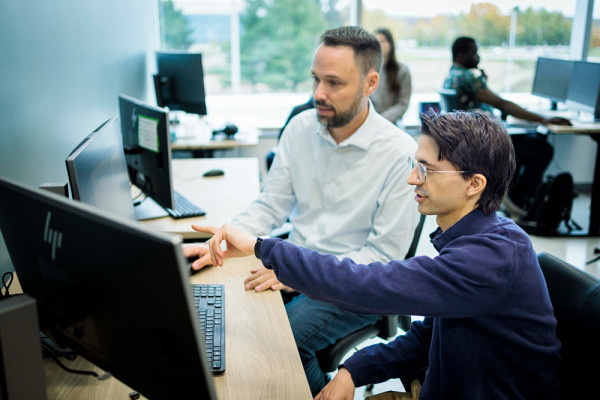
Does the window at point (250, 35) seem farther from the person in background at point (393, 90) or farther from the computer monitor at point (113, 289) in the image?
the computer monitor at point (113, 289)

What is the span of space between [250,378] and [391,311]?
0.32 meters

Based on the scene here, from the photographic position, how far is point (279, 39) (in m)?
5.34

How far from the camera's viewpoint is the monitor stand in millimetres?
2133

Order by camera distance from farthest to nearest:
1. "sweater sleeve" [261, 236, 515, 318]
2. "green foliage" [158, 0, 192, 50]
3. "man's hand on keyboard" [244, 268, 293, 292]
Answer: "green foliage" [158, 0, 192, 50], "man's hand on keyboard" [244, 268, 293, 292], "sweater sleeve" [261, 236, 515, 318]

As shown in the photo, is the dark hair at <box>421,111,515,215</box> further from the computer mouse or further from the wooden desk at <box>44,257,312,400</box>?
the computer mouse

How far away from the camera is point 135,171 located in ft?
7.53

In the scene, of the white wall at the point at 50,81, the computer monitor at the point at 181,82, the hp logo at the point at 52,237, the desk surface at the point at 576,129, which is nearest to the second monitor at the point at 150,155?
the white wall at the point at 50,81

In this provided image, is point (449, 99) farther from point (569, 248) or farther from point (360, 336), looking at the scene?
point (360, 336)

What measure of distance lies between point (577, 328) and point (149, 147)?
1534 millimetres

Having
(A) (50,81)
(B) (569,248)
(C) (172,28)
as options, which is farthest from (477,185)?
(C) (172,28)

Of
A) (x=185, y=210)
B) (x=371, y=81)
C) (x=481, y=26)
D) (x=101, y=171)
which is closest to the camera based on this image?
(x=101, y=171)

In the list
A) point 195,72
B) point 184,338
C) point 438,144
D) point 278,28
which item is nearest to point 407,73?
point 278,28

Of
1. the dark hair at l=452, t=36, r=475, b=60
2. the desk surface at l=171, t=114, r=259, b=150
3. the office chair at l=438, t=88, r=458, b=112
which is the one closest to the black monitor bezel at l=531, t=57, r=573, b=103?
the dark hair at l=452, t=36, r=475, b=60

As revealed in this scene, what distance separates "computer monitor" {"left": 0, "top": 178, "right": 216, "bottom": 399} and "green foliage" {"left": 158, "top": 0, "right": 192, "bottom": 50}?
4.67 meters
